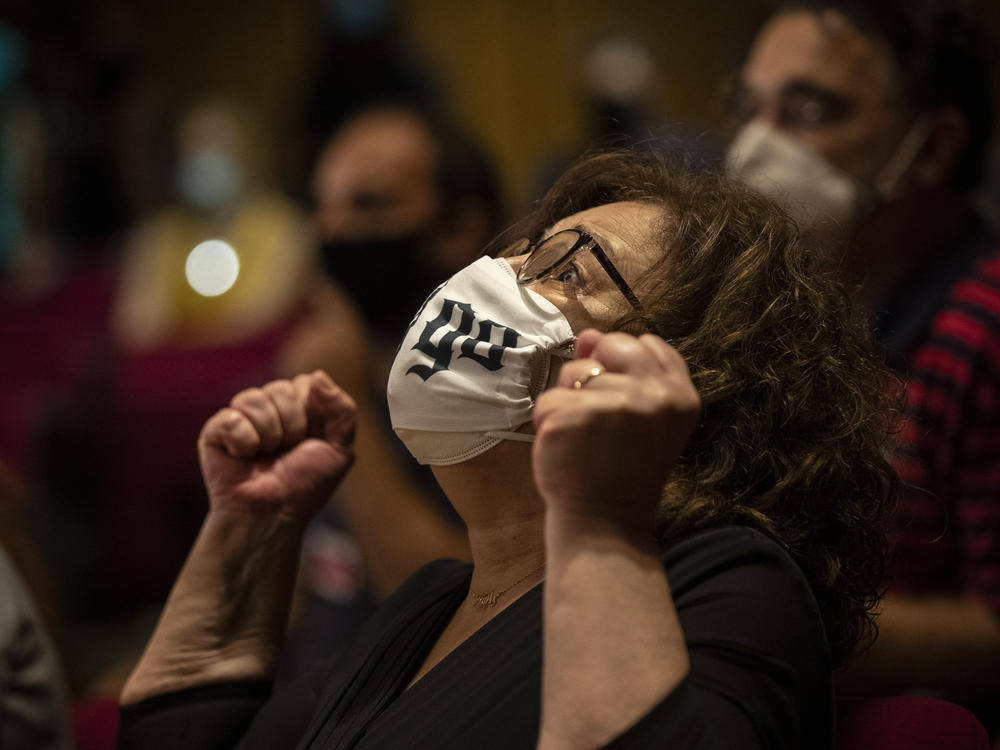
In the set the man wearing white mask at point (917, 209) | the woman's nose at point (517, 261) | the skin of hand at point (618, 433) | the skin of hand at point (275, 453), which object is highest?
the woman's nose at point (517, 261)

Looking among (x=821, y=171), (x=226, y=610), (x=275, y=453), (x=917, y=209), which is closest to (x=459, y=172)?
(x=821, y=171)

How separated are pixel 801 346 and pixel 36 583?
108cm

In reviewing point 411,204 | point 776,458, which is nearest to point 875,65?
point 411,204

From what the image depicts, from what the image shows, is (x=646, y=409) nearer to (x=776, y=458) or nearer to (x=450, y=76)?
(x=776, y=458)

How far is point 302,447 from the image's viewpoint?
53.7 inches

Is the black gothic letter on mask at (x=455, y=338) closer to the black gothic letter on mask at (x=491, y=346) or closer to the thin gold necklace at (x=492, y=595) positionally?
the black gothic letter on mask at (x=491, y=346)

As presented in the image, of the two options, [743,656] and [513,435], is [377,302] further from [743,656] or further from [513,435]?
[743,656]

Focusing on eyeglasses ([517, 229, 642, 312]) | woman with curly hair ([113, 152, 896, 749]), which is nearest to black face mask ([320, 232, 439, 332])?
woman with curly hair ([113, 152, 896, 749])

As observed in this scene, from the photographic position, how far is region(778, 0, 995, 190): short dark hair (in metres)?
1.87

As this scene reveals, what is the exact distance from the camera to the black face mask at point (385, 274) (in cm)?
208

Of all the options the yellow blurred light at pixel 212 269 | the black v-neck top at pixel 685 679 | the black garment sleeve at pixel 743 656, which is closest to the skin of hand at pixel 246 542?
the black v-neck top at pixel 685 679

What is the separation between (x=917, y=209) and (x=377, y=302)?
932 millimetres

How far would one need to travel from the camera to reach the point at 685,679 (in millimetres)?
821

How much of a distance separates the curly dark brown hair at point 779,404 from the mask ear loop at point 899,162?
0.79 meters
